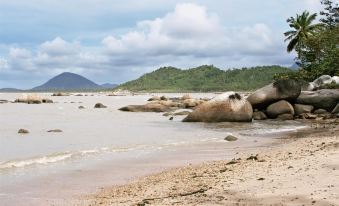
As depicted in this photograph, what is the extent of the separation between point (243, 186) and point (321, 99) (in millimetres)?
24986

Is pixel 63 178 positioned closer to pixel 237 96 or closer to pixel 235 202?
pixel 235 202

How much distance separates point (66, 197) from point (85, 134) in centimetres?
1472

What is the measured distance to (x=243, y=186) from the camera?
8.29 meters

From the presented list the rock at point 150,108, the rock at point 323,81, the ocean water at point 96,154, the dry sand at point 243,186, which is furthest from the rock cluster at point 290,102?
the dry sand at point 243,186

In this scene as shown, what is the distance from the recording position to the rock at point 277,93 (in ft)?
101

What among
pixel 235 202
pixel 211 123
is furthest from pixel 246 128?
pixel 235 202

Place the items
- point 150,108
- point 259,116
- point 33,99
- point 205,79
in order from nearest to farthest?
1. point 259,116
2. point 150,108
3. point 33,99
4. point 205,79

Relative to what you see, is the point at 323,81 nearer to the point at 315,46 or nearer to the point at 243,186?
the point at 315,46

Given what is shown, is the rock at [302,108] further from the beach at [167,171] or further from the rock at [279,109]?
the beach at [167,171]

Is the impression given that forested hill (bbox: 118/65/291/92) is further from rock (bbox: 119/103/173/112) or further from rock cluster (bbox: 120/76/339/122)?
rock cluster (bbox: 120/76/339/122)

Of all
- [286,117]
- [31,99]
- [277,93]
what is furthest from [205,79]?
[286,117]

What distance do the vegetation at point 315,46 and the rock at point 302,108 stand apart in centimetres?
937

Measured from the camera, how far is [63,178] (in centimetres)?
1156

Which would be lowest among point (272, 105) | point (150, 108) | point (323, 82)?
point (150, 108)
